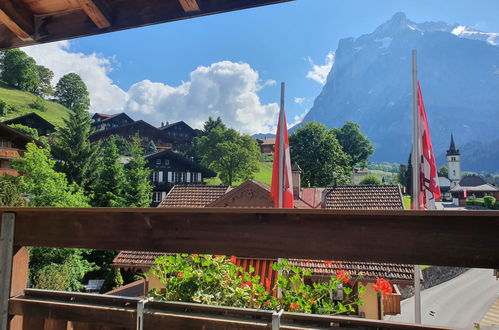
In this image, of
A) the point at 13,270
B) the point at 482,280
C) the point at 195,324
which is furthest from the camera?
the point at 482,280

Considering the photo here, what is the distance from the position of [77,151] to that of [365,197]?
987 inches

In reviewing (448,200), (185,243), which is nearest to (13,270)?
(185,243)

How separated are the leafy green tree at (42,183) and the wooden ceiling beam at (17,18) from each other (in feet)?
61.7

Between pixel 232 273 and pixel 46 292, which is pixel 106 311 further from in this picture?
pixel 232 273

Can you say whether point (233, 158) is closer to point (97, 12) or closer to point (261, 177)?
point (261, 177)

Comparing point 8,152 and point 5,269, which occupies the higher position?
point 8,152

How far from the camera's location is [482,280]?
74.1 feet

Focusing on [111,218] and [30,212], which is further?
[30,212]

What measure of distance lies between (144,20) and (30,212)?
126cm

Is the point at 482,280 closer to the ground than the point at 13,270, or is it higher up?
closer to the ground

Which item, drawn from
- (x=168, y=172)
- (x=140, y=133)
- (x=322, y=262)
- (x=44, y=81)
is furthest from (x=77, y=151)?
(x=44, y=81)

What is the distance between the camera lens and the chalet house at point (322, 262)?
25.9 feet

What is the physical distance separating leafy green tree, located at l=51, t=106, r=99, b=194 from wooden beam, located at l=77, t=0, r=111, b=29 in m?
28.8

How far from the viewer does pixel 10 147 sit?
87.3 ft
